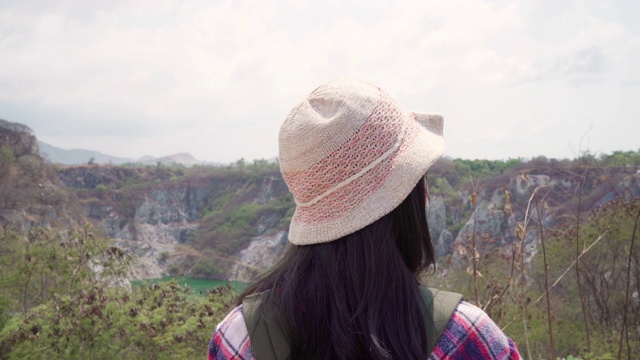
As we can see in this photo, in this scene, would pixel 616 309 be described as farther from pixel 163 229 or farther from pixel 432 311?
pixel 163 229

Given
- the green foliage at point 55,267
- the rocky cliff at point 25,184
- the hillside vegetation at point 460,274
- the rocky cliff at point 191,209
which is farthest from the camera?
the rocky cliff at point 191,209

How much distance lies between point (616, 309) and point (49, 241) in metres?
11.9

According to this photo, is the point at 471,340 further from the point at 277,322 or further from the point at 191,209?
the point at 191,209

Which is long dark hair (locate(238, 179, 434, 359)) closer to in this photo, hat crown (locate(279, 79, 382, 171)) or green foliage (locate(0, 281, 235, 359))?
hat crown (locate(279, 79, 382, 171))

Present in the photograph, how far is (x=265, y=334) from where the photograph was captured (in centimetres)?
91

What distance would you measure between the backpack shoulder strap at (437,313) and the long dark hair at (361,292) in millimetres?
10

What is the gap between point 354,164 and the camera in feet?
3.06

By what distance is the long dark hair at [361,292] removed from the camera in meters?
0.85

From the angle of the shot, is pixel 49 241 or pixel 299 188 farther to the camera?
pixel 49 241

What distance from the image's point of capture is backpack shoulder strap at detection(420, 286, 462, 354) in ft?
2.75

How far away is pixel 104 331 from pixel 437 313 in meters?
3.67

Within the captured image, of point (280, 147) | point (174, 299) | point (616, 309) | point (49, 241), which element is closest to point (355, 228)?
point (280, 147)

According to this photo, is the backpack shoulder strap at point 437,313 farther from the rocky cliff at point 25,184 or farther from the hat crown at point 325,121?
the rocky cliff at point 25,184

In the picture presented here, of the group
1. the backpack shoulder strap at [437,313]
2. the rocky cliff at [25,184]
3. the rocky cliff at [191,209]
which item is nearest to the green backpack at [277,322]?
the backpack shoulder strap at [437,313]
